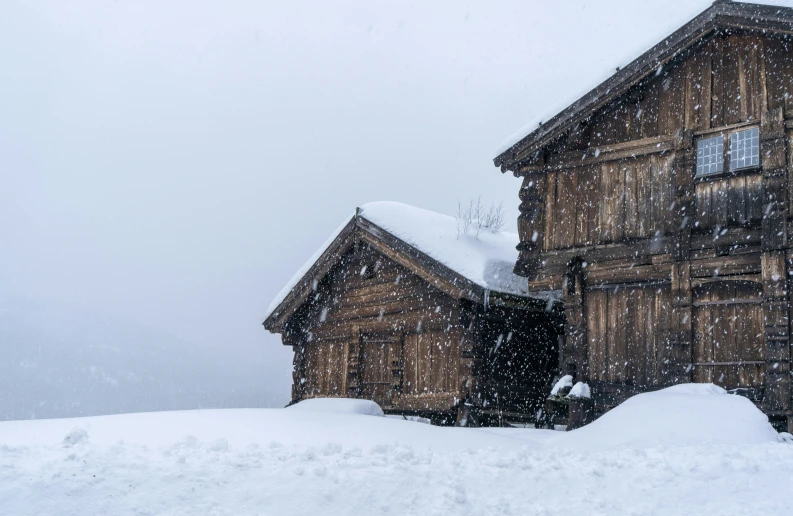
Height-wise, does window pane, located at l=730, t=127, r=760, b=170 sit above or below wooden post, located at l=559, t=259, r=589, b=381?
above

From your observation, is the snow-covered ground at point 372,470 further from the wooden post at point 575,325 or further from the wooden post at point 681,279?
the wooden post at point 575,325

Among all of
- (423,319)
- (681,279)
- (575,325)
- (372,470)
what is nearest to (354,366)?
(423,319)

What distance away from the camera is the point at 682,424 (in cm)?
1088

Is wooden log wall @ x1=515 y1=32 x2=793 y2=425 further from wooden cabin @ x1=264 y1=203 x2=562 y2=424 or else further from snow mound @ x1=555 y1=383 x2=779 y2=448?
wooden cabin @ x1=264 y1=203 x2=562 y2=424

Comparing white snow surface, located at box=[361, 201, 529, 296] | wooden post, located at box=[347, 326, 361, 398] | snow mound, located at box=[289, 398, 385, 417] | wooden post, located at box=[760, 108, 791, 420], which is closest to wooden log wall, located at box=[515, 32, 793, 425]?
wooden post, located at box=[760, 108, 791, 420]

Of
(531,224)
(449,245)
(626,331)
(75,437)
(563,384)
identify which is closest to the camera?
(75,437)

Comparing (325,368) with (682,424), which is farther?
(325,368)

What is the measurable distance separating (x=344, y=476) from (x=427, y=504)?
901mm

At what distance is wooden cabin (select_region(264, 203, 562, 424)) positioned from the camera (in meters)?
17.5

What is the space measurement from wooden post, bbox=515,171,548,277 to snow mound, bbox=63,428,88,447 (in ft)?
32.1

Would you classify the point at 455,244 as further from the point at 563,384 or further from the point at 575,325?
the point at 563,384

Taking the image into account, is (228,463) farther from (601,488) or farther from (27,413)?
(27,413)

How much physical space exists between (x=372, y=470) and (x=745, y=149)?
30.6ft

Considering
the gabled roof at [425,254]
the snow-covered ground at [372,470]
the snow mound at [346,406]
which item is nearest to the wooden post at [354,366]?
the gabled roof at [425,254]
